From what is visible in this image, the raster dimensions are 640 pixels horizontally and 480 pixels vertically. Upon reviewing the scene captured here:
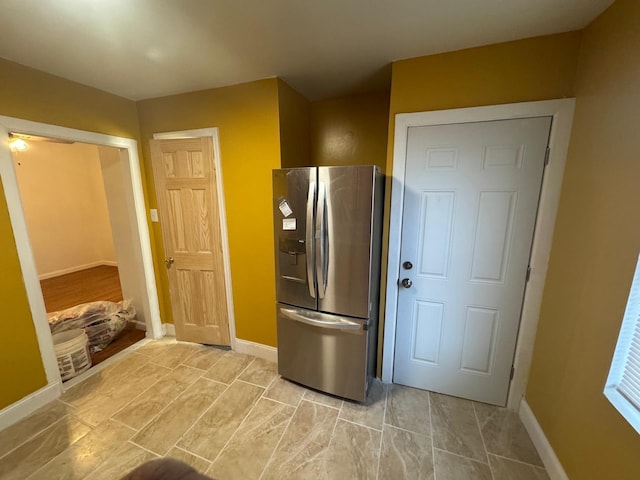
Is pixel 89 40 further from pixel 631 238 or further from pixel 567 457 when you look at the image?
pixel 567 457

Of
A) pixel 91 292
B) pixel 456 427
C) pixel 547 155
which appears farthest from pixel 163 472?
pixel 91 292

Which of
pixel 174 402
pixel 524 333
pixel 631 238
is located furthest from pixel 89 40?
pixel 524 333

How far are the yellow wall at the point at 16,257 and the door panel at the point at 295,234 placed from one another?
5.85 ft

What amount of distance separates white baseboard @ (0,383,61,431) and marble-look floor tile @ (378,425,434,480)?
98.4 inches

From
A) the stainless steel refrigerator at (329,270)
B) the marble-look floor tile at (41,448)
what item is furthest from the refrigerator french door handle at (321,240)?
the marble-look floor tile at (41,448)

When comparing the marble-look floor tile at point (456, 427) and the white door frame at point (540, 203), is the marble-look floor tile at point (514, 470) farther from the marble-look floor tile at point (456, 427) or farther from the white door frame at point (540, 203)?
the white door frame at point (540, 203)

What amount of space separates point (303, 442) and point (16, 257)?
7.83 ft

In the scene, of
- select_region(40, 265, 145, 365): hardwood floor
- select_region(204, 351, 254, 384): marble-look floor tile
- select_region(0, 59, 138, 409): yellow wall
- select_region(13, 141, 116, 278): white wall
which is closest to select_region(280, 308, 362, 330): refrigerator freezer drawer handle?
select_region(204, 351, 254, 384): marble-look floor tile

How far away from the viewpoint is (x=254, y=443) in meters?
1.57

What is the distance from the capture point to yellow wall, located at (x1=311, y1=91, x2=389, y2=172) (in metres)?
2.33

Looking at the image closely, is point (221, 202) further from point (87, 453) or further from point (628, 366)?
point (628, 366)

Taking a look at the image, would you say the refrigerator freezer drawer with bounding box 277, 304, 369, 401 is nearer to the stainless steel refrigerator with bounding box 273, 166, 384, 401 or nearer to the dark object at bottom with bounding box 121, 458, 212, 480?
the stainless steel refrigerator with bounding box 273, 166, 384, 401

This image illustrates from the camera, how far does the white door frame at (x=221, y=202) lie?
2189mm

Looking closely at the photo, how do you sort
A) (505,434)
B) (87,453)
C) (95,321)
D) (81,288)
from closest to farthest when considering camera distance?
(87,453)
(505,434)
(95,321)
(81,288)
